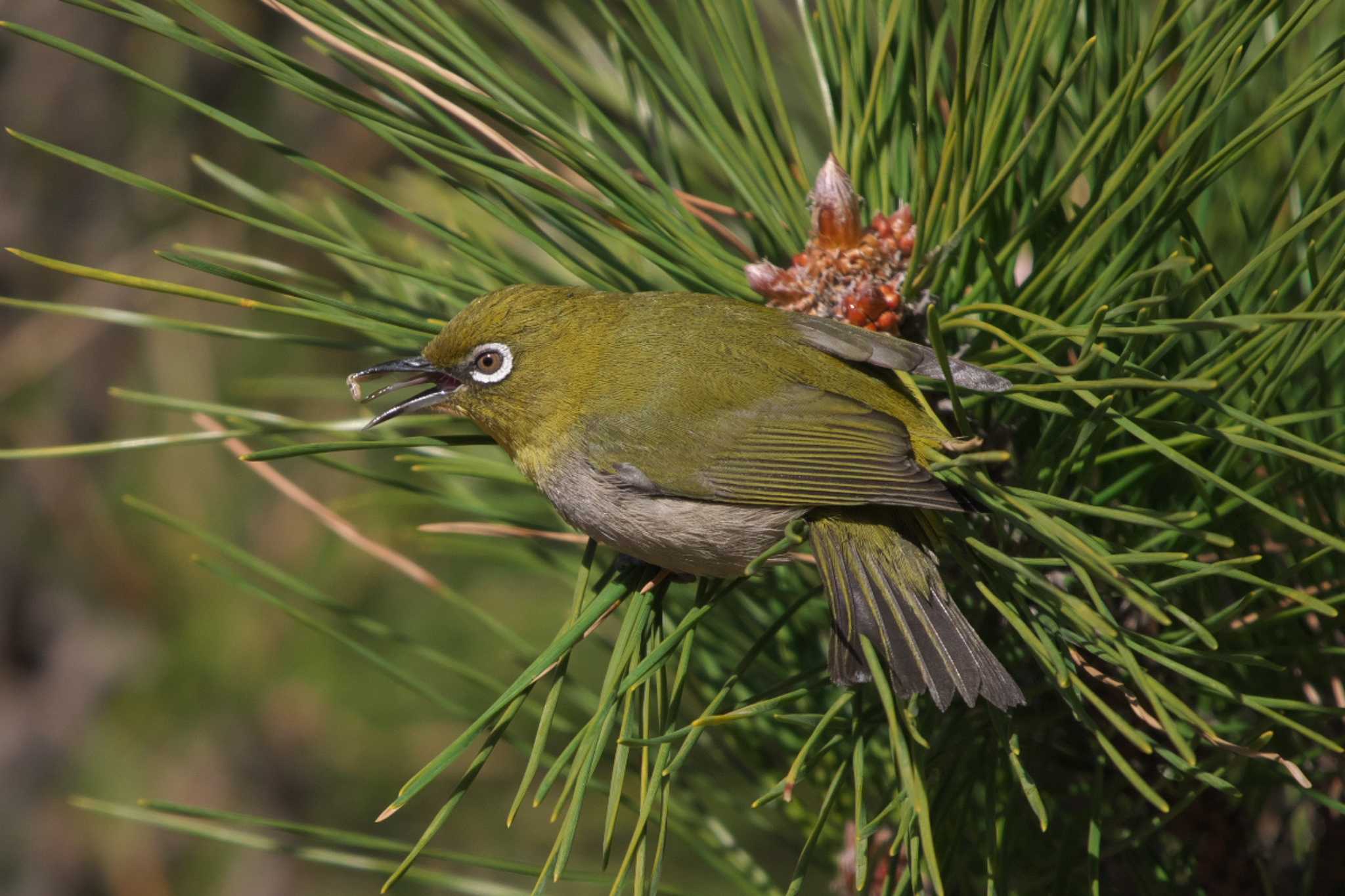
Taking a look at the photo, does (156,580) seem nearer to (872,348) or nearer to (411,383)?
(411,383)

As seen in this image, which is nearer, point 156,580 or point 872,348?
point 872,348

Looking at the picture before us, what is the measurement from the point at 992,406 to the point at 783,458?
318 mm

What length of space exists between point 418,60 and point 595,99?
83 cm

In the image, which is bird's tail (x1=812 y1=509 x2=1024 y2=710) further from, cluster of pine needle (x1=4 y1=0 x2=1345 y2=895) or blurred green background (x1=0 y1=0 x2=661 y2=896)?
blurred green background (x1=0 y1=0 x2=661 y2=896)

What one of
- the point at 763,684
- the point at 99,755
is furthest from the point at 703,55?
the point at 99,755

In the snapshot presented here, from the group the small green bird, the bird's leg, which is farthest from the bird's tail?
the bird's leg

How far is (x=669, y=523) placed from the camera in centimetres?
174

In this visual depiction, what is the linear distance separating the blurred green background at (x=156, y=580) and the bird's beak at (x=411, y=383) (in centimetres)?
155

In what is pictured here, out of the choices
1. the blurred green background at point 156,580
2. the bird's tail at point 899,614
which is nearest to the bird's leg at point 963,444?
the bird's tail at point 899,614

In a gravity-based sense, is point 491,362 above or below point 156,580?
above

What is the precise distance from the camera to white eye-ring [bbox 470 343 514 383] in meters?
1.90

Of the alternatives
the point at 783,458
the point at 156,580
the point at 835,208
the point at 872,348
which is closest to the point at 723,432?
the point at 783,458

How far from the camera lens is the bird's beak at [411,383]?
1722mm

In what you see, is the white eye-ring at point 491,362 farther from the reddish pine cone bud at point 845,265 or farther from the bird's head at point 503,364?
the reddish pine cone bud at point 845,265
